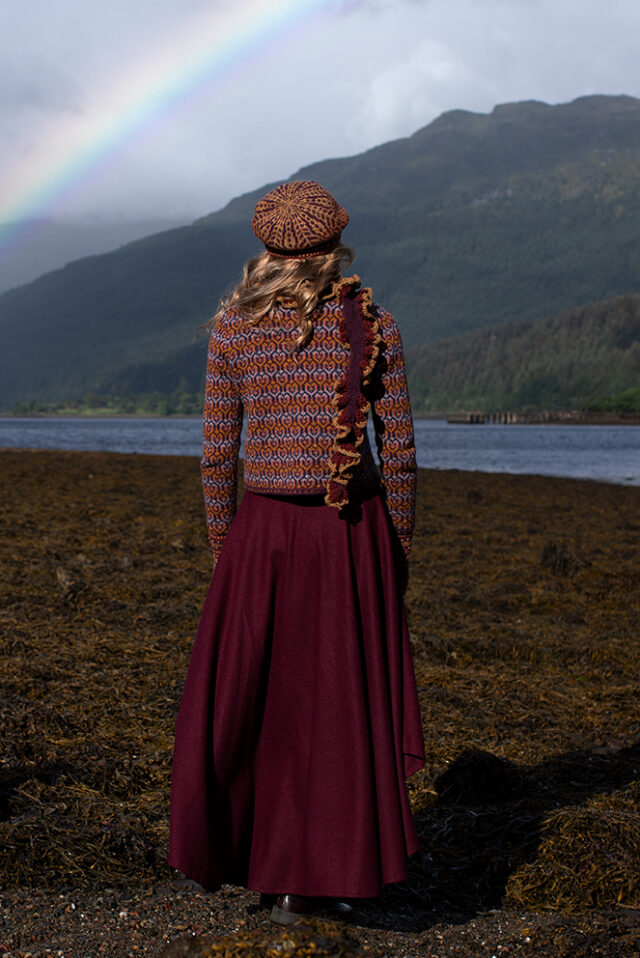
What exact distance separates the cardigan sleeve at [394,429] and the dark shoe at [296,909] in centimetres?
131

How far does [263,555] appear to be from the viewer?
3.49 meters

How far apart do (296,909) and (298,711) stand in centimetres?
67

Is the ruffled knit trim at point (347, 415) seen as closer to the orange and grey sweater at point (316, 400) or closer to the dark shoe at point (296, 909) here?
the orange and grey sweater at point (316, 400)

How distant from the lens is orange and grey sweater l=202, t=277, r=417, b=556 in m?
3.39

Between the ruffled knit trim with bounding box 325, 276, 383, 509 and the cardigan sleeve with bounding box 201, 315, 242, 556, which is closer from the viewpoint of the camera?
the ruffled knit trim with bounding box 325, 276, 383, 509

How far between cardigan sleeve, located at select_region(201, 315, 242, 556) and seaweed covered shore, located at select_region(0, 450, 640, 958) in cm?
135

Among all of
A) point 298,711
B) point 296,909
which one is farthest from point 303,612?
point 296,909

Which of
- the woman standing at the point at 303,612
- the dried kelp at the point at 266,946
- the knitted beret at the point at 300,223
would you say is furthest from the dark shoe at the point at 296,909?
the knitted beret at the point at 300,223

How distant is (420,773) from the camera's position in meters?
5.31

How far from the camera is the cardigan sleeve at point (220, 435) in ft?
11.5

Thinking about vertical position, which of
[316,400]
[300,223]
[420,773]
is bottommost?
[420,773]

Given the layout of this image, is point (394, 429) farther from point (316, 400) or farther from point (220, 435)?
point (220, 435)

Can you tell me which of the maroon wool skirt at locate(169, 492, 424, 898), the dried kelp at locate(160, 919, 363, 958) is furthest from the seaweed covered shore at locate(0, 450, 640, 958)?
the maroon wool skirt at locate(169, 492, 424, 898)

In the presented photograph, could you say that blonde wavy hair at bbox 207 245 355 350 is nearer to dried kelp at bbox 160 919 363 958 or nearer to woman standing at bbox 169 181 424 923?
woman standing at bbox 169 181 424 923
